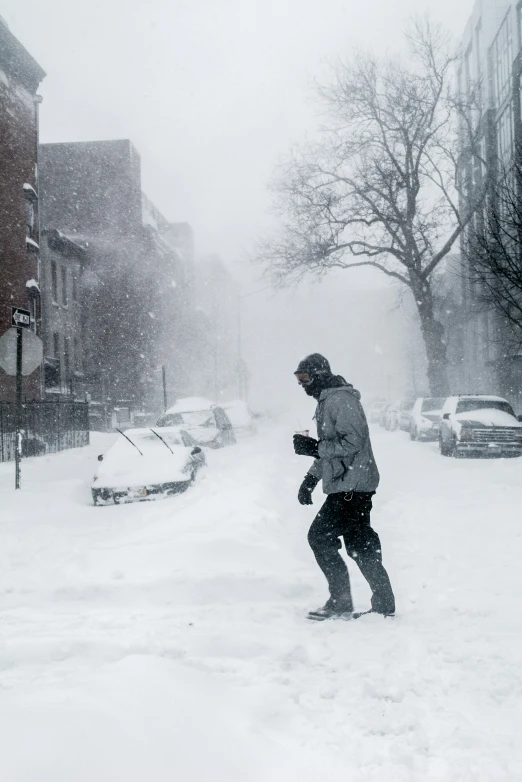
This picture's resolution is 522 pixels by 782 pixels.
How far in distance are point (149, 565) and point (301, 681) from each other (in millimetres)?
2781

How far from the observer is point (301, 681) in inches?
154

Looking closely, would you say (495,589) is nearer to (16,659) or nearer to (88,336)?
(16,659)

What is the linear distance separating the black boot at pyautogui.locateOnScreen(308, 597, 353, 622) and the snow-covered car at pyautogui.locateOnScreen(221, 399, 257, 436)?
1792 cm

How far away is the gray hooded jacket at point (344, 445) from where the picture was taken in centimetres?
498

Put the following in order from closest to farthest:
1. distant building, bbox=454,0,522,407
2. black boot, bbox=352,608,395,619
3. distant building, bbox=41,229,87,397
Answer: black boot, bbox=352,608,395,619 → distant building, bbox=454,0,522,407 → distant building, bbox=41,229,87,397

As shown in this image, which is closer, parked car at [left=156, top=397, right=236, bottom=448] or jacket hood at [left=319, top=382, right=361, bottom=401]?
jacket hood at [left=319, top=382, right=361, bottom=401]

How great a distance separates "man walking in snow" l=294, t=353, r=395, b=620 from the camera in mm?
5000

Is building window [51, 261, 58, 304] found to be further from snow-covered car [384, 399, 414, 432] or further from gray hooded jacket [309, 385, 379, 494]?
gray hooded jacket [309, 385, 379, 494]

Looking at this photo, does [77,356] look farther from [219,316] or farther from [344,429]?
[219,316]

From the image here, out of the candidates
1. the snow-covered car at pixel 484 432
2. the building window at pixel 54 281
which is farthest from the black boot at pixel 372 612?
the building window at pixel 54 281

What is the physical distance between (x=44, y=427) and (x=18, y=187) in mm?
10484

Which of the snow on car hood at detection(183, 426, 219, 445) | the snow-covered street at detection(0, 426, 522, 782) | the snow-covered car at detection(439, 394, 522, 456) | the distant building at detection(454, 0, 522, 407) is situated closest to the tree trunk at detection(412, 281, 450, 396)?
the distant building at detection(454, 0, 522, 407)

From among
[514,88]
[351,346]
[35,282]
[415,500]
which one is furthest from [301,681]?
[351,346]

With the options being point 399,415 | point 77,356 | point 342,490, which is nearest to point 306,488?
point 342,490
